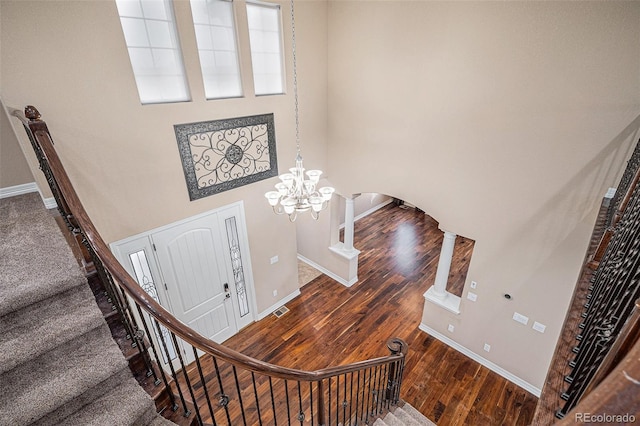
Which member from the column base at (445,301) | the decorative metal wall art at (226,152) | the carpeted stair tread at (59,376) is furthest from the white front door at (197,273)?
the column base at (445,301)

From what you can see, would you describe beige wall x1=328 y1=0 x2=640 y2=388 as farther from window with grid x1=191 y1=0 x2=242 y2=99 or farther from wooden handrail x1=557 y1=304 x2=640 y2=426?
wooden handrail x1=557 y1=304 x2=640 y2=426

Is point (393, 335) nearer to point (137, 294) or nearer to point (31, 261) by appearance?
point (137, 294)

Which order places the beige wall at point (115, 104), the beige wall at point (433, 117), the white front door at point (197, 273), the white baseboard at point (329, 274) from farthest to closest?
the white baseboard at point (329, 274) → the white front door at point (197, 273) → the beige wall at point (433, 117) → the beige wall at point (115, 104)

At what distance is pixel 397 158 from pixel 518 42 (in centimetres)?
201

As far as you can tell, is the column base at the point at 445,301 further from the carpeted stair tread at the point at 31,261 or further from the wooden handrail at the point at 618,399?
the wooden handrail at the point at 618,399

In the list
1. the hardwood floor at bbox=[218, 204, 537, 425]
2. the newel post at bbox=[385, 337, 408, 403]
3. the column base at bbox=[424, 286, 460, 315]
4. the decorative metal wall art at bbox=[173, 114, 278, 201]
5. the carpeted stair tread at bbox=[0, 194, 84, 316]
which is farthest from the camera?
the column base at bbox=[424, 286, 460, 315]

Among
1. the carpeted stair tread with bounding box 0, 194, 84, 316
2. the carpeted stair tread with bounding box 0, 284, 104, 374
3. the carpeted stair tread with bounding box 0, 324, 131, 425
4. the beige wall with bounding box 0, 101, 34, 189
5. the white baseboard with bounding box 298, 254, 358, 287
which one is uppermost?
the beige wall with bounding box 0, 101, 34, 189

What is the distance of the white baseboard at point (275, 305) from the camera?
570 centimetres

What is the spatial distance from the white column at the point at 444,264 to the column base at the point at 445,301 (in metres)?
0.02

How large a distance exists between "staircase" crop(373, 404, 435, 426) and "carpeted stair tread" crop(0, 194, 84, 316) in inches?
119

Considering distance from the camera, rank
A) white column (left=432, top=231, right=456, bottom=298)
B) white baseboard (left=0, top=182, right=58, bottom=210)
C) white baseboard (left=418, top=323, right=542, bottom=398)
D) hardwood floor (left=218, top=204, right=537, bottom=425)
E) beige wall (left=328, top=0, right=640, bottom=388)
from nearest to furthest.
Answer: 1. beige wall (left=328, top=0, right=640, bottom=388)
2. white baseboard (left=0, top=182, right=58, bottom=210)
3. hardwood floor (left=218, top=204, right=537, bottom=425)
4. white baseboard (left=418, top=323, right=542, bottom=398)
5. white column (left=432, top=231, right=456, bottom=298)

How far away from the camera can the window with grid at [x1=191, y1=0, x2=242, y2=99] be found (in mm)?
3666

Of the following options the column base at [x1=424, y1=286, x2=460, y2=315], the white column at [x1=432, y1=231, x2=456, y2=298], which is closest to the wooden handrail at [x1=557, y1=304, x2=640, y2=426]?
the white column at [x1=432, y1=231, x2=456, y2=298]

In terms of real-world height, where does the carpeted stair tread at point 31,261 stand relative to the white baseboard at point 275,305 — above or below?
above
